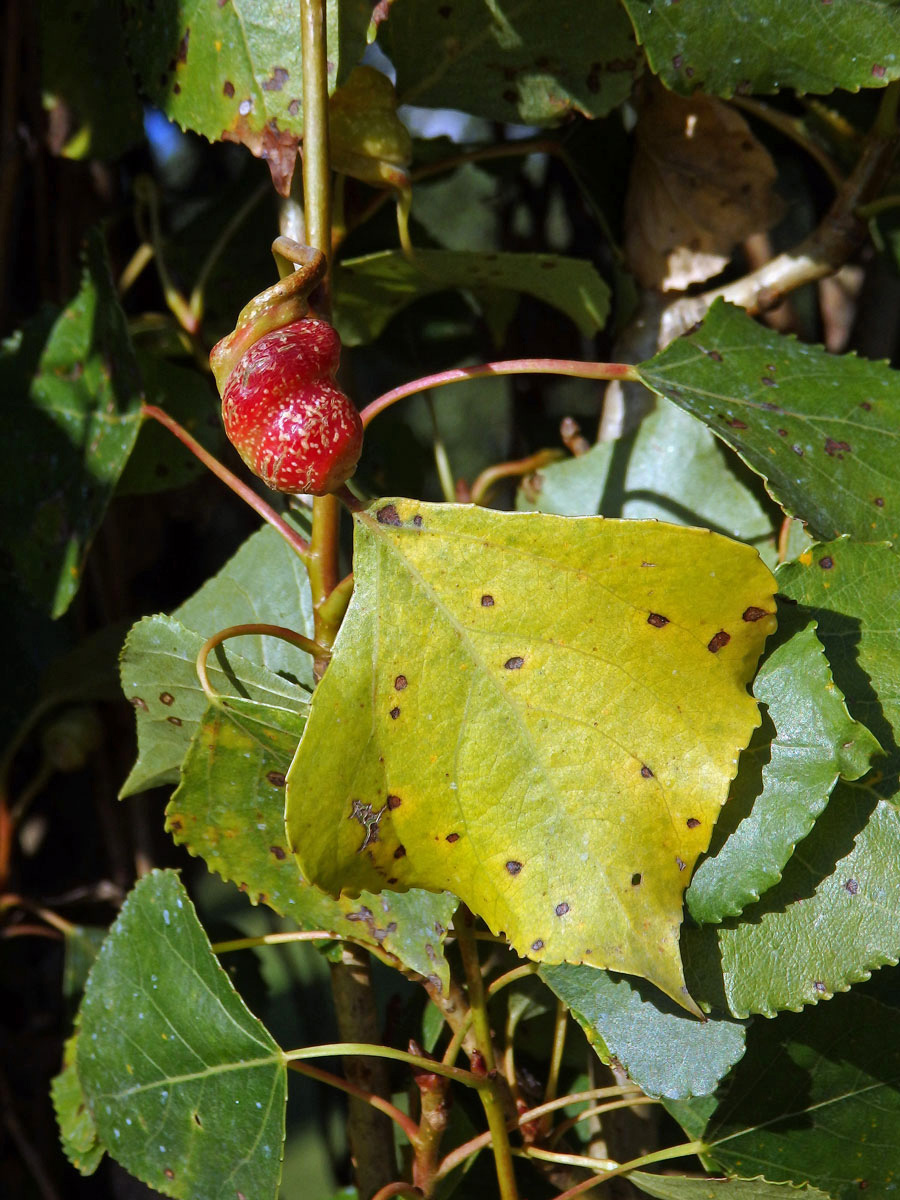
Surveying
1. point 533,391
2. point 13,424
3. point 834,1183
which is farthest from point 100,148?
point 834,1183

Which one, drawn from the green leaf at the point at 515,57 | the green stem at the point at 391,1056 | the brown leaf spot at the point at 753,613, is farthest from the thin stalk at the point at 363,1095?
the green leaf at the point at 515,57

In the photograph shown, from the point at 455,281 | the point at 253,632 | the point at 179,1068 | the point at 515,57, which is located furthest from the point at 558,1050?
the point at 515,57

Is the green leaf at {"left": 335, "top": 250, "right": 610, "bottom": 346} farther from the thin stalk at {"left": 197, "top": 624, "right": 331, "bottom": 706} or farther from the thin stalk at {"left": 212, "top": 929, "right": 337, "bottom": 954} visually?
the thin stalk at {"left": 212, "top": 929, "right": 337, "bottom": 954}

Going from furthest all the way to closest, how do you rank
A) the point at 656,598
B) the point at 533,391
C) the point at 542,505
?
the point at 533,391, the point at 542,505, the point at 656,598

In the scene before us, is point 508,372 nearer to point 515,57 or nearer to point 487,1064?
point 515,57

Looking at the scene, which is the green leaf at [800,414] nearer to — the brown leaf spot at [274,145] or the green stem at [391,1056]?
the brown leaf spot at [274,145]

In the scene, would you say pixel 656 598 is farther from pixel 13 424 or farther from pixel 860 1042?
pixel 13 424

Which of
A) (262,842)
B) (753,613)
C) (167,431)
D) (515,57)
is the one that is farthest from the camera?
(167,431)
